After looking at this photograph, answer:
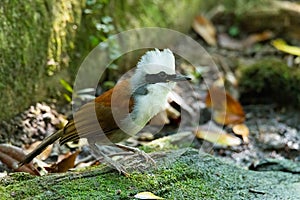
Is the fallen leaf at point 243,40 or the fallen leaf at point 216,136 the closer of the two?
the fallen leaf at point 216,136

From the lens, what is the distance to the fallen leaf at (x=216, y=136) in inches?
209

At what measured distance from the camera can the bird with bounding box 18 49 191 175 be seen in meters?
3.56

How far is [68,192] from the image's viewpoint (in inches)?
129

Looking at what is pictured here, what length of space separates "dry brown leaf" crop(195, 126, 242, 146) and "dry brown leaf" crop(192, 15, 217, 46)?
237 cm

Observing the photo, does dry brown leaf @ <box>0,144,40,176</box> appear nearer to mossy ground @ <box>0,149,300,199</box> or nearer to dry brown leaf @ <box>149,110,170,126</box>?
mossy ground @ <box>0,149,300,199</box>

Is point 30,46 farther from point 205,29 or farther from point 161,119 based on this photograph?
point 205,29

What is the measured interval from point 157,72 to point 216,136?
76.8 inches

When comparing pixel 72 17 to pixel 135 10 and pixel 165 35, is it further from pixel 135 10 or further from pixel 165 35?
pixel 165 35

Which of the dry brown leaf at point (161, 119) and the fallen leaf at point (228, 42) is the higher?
the fallen leaf at point (228, 42)

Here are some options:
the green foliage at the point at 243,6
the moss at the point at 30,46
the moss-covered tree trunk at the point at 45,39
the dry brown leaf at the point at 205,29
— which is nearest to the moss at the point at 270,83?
the dry brown leaf at the point at 205,29

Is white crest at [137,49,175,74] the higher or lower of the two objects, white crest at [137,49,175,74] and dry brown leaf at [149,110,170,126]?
the higher

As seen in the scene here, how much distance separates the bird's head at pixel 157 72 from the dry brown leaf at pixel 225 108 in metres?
2.26

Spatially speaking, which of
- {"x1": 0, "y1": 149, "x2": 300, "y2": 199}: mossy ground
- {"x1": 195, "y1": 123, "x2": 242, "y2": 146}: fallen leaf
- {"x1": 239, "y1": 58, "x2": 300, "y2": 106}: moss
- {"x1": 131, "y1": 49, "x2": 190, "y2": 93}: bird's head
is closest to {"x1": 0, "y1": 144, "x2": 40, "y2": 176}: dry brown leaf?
{"x1": 0, "y1": 149, "x2": 300, "y2": 199}: mossy ground

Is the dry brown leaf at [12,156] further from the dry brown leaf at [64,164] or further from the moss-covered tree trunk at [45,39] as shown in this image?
the moss-covered tree trunk at [45,39]
